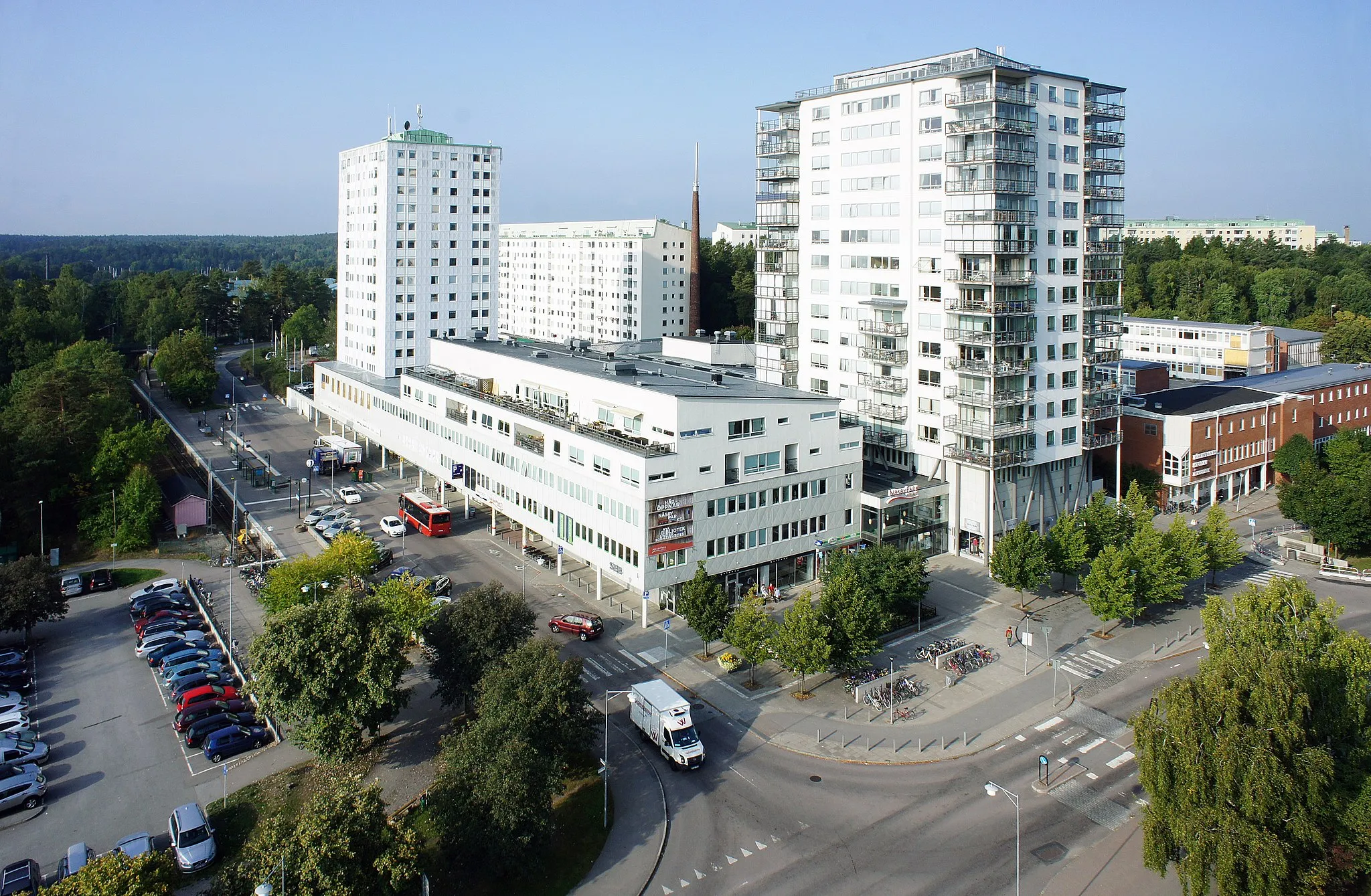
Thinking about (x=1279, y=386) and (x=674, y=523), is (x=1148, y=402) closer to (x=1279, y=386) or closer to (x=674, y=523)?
(x=1279, y=386)

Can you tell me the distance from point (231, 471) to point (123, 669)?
109 ft

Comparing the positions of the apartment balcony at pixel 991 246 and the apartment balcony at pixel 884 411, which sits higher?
the apartment balcony at pixel 991 246

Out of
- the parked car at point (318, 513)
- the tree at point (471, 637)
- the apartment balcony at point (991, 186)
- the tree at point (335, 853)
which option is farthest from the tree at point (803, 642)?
the parked car at point (318, 513)

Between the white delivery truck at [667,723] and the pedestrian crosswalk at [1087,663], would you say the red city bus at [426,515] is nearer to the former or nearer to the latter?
the white delivery truck at [667,723]

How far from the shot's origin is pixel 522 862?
2364cm

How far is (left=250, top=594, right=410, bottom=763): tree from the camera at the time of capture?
28.7 meters

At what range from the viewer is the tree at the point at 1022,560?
40938 mm

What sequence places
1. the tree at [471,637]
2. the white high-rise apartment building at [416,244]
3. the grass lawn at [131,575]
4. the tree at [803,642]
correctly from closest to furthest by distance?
the tree at [471,637], the tree at [803,642], the grass lawn at [131,575], the white high-rise apartment building at [416,244]

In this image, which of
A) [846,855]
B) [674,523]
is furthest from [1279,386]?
[846,855]

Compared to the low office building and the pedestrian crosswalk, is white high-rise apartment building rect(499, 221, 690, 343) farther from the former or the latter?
the pedestrian crosswalk

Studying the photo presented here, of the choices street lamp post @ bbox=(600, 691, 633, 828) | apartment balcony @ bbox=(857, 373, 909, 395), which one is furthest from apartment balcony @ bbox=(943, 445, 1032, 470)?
street lamp post @ bbox=(600, 691, 633, 828)

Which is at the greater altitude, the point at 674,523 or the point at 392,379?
the point at 392,379

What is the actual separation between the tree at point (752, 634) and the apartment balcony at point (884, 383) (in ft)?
65.0

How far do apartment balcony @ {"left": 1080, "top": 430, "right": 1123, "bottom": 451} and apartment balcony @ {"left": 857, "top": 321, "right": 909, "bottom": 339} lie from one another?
39.1 ft
